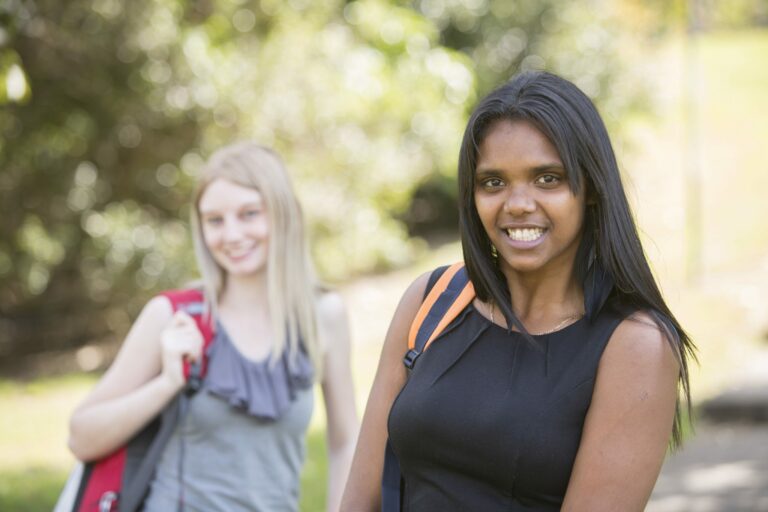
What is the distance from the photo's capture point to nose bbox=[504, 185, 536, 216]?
7.27ft

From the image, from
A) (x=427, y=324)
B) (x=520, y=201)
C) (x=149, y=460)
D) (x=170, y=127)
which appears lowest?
(x=149, y=460)

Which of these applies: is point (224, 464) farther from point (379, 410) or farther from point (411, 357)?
point (411, 357)

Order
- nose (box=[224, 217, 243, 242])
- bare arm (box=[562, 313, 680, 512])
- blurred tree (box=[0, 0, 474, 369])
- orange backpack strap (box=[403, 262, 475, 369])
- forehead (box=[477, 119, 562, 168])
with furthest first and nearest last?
blurred tree (box=[0, 0, 474, 369])
nose (box=[224, 217, 243, 242])
orange backpack strap (box=[403, 262, 475, 369])
forehead (box=[477, 119, 562, 168])
bare arm (box=[562, 313, 680, 512])

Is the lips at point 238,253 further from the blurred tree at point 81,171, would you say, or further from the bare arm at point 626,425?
the blurred tree at point 81,171

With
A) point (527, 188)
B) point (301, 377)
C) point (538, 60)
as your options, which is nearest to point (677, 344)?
point (527, 188)

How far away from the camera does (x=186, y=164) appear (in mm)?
11781

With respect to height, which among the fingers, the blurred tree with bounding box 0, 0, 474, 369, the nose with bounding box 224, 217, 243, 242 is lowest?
the fingers

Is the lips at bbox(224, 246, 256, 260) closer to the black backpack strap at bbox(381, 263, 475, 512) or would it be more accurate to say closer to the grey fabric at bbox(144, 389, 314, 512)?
the grey fabric at bbox(144, 389, 314, 512)

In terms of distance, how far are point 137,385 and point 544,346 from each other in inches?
63.4

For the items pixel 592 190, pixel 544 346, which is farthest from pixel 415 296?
pixel 592 190

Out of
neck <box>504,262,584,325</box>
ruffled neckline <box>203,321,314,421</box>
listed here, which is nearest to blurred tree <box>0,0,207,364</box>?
ruffled neckline <box>203,321,314,421</box>

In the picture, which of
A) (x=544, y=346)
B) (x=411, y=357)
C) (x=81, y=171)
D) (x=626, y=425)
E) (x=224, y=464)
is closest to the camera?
(x=626, y=425)

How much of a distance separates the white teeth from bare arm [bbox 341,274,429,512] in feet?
1.01

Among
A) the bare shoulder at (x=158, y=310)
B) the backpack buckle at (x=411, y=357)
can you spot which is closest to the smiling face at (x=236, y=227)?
the bare shoulder at (x=158, y=310)
